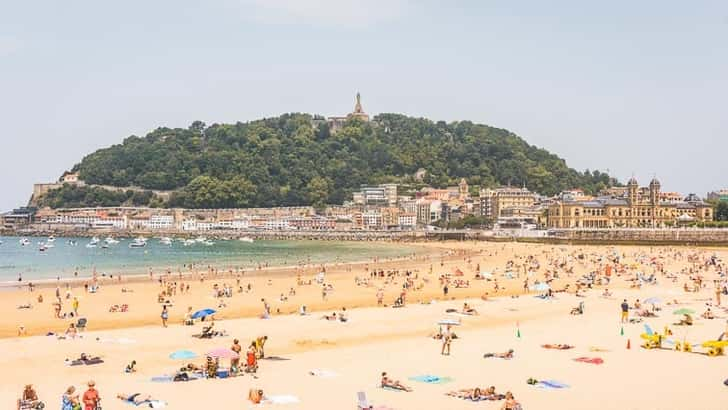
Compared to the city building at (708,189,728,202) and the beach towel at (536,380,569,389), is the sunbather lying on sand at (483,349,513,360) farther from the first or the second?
the city building at (708,189,728,202)

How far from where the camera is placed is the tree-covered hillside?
146 metres

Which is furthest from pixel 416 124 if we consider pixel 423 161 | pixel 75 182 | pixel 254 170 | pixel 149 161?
pixel 75 182

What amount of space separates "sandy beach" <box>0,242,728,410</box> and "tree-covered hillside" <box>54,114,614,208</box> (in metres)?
113

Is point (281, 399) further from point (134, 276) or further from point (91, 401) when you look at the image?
point (134, 276)

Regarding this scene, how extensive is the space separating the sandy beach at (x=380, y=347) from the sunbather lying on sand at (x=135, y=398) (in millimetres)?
135

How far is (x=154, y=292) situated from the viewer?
32.1 meters

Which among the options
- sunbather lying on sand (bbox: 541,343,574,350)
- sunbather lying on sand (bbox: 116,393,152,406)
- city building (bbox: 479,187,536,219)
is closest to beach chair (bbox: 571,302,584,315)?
sunbather lying on sand (bbox: 541,343,574,350)

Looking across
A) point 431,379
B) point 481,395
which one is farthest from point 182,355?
point 481,395

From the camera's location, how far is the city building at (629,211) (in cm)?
9425

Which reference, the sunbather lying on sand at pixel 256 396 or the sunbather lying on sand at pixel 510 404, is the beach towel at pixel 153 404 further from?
the sunbather lying on sand at pixel 510 404

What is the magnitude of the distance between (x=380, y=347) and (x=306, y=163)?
458 ft

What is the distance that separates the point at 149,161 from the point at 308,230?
174 feet

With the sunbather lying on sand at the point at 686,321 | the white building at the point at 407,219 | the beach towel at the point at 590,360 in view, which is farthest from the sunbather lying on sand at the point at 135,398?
the white building at the point at 407,219

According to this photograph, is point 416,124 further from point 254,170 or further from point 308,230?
point 308,230
